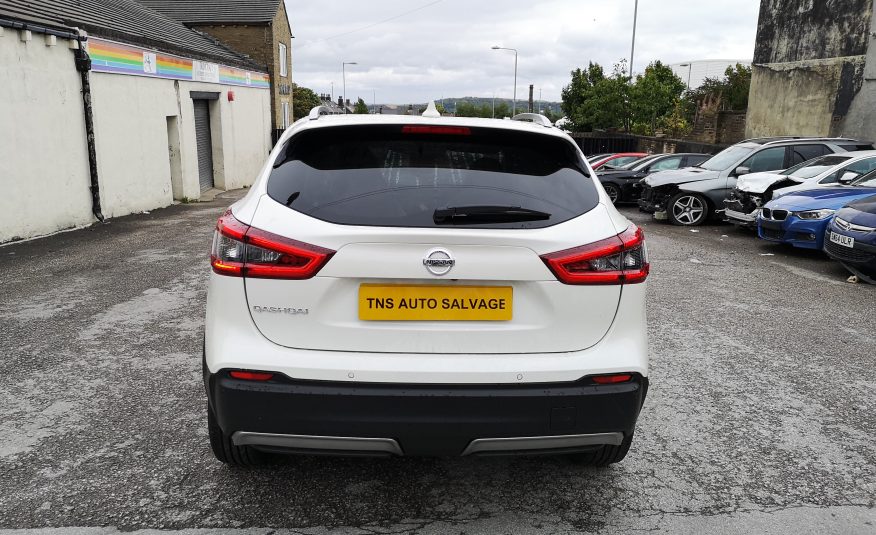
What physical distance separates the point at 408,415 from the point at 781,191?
1063 centimetres

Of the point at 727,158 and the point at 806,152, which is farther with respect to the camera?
the point at 727,158

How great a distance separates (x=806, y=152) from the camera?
13.9 metres

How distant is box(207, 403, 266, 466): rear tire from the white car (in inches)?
411

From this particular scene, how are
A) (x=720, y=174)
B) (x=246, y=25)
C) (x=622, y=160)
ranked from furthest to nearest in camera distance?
(x=246, y=25) < (x=622, y=160) < (x=720, y=174)

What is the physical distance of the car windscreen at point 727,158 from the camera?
14.2m

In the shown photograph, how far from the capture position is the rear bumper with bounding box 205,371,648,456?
2.58 meters

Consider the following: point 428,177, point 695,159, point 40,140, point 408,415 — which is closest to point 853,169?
point 695,159

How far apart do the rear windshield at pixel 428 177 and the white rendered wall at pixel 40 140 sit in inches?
384

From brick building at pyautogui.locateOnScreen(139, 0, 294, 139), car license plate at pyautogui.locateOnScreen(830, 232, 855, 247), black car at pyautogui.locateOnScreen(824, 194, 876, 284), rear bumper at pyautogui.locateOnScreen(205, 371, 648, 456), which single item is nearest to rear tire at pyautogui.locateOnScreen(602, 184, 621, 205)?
black car at pyautogui.locateOnScreen(824, 194, 876, 284)

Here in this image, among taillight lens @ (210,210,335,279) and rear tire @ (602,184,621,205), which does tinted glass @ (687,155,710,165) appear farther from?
taillight lens @ (210,210,335,279)

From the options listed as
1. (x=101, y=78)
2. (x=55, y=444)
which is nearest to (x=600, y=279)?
(x=55, y=444)

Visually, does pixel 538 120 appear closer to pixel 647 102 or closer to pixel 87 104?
pixel 87 104

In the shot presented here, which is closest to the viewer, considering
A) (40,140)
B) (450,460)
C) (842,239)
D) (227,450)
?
(227,450)

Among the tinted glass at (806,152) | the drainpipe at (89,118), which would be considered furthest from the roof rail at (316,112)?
the tinted glass at (806,152)
